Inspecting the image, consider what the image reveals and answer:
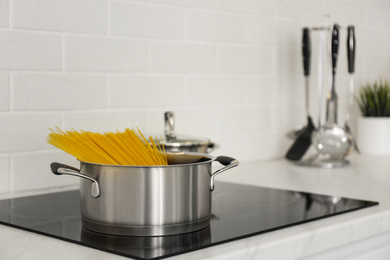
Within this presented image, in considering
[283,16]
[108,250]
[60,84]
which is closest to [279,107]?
[283,16]

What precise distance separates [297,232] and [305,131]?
921 mm

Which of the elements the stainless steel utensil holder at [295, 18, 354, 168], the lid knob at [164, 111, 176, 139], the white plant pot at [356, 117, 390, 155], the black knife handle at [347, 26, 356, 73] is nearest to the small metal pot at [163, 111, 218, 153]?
the lid knob at [164, 111, 176, 139]

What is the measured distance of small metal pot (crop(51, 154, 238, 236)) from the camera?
0.84 meters

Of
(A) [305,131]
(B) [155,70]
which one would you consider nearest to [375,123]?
(A) [305,131]

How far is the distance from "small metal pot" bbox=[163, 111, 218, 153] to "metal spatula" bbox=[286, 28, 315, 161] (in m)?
Answer: 0.51

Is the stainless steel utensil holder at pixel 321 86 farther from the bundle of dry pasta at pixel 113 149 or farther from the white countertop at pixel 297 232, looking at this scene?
the bundle of dry pasta at pixel 113 149

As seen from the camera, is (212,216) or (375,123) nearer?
(212,216)

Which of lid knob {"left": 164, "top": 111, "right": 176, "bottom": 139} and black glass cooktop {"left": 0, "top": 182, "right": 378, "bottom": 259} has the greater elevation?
lid knob {"left": 164, "top": 111, "right": 176, "bottom": 139}

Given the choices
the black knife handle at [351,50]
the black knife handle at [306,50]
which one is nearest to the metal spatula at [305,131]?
the black knife handle at [306,50]

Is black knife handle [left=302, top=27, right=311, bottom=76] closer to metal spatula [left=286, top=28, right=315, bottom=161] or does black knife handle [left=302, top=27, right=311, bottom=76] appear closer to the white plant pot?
metal spatula [left=286, top=28, right=315, bottom=161]

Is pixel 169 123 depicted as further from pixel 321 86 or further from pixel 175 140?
pixel 321 86

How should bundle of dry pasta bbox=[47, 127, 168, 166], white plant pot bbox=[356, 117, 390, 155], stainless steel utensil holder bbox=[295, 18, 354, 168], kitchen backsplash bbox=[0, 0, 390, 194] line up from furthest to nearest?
1. white plant pot bbox=[356, 117, 390, 155]
2. stainless steel utensil holder bbox=[295, 18, 354, 168]
3. kitchen backsplash bbox=[0, 0, 390, 194]
4. bundle of dry pasta bbox=[47, 127, 168, 166]

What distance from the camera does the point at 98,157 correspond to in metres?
0.89

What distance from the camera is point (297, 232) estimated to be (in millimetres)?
902
